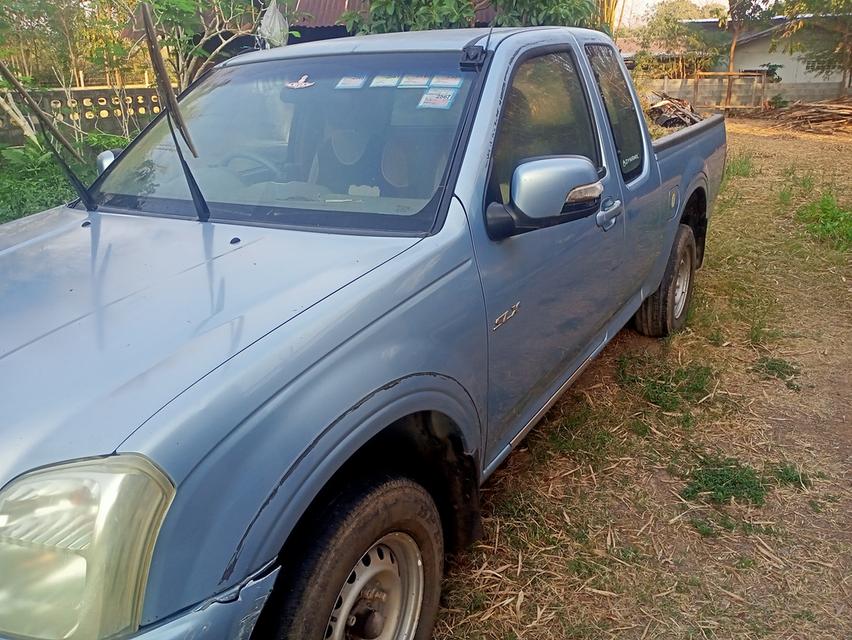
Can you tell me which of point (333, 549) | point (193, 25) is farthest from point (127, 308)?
point (193, 25)

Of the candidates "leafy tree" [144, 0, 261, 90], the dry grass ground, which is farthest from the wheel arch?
"leafy tree" [144, 0, 261, 90]

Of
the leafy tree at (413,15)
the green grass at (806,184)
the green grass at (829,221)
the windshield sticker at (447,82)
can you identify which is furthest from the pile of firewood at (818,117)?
the windshield sticker at (447,82)

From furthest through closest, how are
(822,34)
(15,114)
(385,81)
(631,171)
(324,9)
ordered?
(822,34) < (324,9) < (15,114) < (631,171) < (385,81)

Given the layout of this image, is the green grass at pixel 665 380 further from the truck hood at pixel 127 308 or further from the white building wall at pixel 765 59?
the white building wall at pixel 765 59

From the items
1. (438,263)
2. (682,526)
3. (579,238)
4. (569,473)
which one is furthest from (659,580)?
(438,263)

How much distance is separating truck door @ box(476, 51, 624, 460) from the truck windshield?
227 millimetres

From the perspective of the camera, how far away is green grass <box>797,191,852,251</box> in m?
6.77

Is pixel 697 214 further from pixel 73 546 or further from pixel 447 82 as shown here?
pixel 73 546

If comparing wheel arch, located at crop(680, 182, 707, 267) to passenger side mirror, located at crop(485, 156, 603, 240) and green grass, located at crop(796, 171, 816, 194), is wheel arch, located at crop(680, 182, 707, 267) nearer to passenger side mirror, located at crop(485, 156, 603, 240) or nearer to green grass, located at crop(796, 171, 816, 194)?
passenger side mirror, located at crop(485, 156, 603, 240)

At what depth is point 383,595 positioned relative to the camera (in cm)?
199

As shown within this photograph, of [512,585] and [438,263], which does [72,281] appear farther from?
[512,585]

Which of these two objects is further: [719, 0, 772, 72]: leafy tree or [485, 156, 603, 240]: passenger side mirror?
[719, 0, 772, 72]: leafy tree

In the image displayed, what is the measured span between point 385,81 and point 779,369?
9.91 feet

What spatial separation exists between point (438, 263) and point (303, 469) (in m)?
0.76
